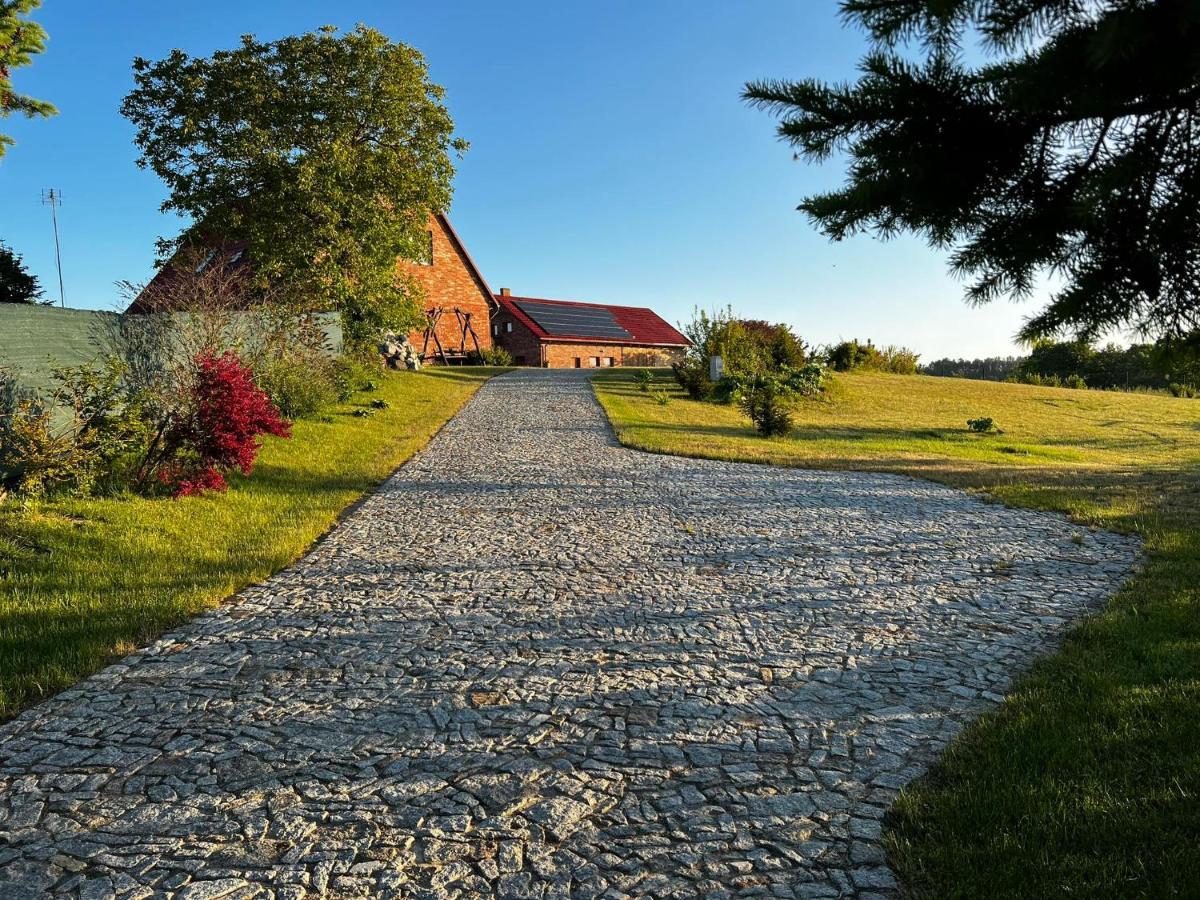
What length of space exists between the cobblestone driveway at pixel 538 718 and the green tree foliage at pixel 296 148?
13.0m

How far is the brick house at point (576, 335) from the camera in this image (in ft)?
126

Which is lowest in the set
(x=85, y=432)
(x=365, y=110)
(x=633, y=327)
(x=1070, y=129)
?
(x=85, y=432)

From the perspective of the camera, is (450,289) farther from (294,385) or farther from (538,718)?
(538,718)

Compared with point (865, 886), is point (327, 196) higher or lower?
higher

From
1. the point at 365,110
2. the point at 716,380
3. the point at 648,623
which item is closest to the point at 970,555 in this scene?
the point at 648,623

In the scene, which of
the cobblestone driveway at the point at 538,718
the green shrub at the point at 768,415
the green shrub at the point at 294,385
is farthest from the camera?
the green shrub at the point at 768,415

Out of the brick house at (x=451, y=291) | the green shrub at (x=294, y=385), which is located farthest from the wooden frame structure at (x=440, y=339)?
the green shrub at (x=294, y=385)

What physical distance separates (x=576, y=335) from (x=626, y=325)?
6441 millimetres

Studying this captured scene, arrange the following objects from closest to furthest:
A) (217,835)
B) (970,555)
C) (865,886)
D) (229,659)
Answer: (865,886) < (217,835) < (229,659) < (970,555)

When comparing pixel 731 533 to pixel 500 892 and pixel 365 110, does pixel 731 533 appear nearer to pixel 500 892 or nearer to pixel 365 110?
pixel 500 892

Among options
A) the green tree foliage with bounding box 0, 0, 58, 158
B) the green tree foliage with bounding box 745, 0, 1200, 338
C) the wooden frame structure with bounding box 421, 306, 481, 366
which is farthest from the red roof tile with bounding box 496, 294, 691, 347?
the green tree foliage with bounding box 745, 0, 1200, 338

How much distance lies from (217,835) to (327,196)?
17.0m

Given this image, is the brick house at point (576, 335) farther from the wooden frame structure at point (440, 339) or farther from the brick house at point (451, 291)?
the wooden frame structure at point (440, 339)

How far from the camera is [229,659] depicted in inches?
163
